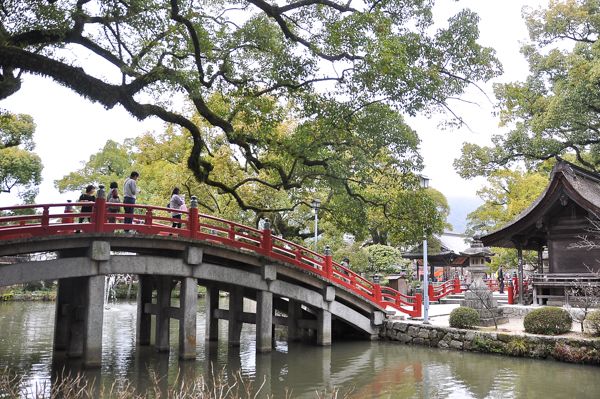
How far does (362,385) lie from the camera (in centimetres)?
1240

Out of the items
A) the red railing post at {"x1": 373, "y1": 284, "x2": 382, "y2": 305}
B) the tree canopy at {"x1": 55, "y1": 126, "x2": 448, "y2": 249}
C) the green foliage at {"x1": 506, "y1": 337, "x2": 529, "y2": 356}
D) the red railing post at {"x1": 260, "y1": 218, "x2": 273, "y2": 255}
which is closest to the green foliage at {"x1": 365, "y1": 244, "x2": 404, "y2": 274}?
the tree canopy at {"x1": 55, "y1": 126, "x2": 448, "y2": 249}

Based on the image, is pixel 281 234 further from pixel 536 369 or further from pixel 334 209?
pixel 536 369

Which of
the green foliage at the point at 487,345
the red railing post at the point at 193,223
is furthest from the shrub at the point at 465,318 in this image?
the red railing post at the point at 193,223

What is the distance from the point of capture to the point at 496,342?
16125 mm

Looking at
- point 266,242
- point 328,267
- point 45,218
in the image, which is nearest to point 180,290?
point 266,242

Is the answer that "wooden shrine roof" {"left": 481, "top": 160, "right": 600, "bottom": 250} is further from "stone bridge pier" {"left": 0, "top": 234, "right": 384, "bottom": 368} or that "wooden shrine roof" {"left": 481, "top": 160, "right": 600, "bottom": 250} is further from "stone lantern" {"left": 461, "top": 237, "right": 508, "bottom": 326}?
"stone bridge pier" {"left": 0, "top": 234, "right": 384, "bottom": 368}

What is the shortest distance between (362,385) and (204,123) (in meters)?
17.5

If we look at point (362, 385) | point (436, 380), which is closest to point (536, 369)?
point (436, 380)

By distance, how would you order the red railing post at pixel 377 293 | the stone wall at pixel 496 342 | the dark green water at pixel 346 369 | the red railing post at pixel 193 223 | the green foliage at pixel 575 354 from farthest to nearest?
the red railing post at pixel 377 293
the red railing post at pixel 193 223
the stone wall at pixel 496 342
the green foliage at pixel 575 354
the dark green water at pixel 346 369

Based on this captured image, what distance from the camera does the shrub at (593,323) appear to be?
1473cm

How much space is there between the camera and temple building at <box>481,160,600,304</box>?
19047 mm

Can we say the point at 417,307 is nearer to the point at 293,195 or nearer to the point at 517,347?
the point at 517,347

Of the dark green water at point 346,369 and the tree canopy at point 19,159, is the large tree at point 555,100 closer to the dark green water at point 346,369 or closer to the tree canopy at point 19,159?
the dark green water at point 346,369

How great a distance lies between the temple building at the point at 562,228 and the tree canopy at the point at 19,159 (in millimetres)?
30306
